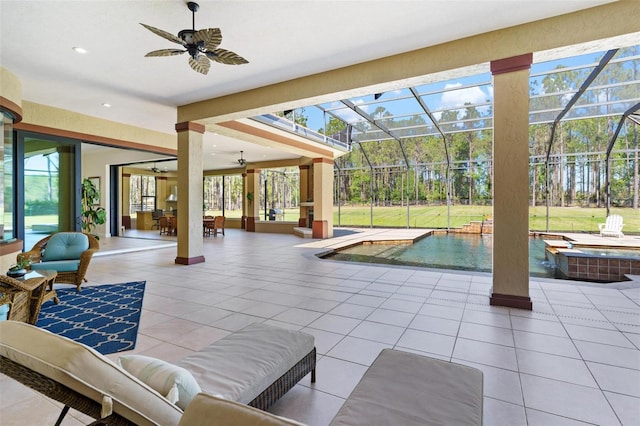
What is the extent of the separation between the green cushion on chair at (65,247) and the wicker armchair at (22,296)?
67.5 inches

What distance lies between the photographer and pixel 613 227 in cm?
1000

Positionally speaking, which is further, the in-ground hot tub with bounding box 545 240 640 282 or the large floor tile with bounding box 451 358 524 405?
the in-ground hot tub with bounding box 545 240 640 282

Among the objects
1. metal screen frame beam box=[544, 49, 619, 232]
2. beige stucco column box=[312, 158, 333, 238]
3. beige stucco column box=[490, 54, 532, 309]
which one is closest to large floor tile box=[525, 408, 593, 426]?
beige stucco column box=[490, 54, 532, 309]

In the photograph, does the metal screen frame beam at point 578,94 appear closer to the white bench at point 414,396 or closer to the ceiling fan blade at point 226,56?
the ceiling fan blade at point 226,56

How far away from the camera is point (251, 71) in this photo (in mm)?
4844

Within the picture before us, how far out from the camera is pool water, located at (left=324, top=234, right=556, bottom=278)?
6758 millimetres

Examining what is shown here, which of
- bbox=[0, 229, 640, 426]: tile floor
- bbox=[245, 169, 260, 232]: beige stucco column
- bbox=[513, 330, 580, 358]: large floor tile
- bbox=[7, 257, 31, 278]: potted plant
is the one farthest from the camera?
bbox=[245, 169, 260, 232]: beige stucco column

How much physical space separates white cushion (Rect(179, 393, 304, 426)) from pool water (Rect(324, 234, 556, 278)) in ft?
20.2

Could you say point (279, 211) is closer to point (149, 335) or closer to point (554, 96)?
point (554, 96)

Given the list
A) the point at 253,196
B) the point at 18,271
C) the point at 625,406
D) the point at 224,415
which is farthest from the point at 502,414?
the point at 253,196

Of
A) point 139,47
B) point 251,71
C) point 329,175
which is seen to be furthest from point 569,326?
point 329,175

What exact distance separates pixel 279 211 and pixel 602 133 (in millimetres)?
12216

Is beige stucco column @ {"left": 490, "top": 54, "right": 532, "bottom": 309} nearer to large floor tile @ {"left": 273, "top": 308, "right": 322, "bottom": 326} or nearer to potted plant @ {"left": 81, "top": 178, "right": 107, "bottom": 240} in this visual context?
large floor tile @ {"left": 273, "top": 308, "right": 322, "bottom": 326}

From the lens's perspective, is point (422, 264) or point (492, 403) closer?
point (492, 403)
